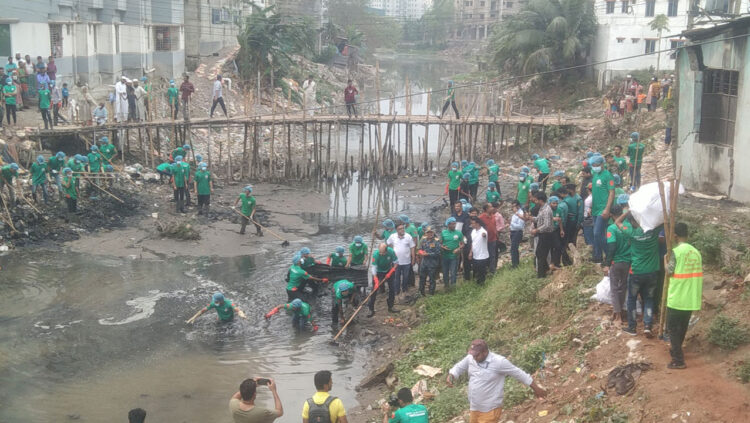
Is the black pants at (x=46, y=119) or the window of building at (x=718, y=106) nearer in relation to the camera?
the window of building at (x=718, y=106)

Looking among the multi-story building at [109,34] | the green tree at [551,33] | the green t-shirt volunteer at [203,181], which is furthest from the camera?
the green tree at [551,33]

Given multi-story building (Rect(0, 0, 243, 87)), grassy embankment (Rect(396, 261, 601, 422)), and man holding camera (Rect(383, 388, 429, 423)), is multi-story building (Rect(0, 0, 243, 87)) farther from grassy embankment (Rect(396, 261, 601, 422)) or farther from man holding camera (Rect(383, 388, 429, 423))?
man holding camera (Rect(383, 388, 429, 423))

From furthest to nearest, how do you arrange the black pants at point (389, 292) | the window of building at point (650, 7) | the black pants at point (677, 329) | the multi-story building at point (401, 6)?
the multi-story building at point (401, 6) < the window of building at point (650, 7) < the black pants at point (389, 292) < the black pants at point (677, 329)

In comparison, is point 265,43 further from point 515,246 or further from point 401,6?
point 401,6

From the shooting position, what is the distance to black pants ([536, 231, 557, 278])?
1136 centimetres

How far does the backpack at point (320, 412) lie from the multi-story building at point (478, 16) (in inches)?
3109

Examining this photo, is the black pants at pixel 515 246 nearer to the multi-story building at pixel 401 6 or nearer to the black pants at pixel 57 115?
the black pants at pixel 57 115

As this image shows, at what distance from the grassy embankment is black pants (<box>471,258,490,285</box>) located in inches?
5.2

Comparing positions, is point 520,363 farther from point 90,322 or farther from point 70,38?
point 70,38

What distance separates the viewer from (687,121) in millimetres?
16344

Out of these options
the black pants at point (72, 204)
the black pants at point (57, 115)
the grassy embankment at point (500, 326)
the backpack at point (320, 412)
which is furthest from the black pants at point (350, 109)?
the backpack at point (320, 412)

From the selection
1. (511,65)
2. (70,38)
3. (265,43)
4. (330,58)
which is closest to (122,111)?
(70,38)

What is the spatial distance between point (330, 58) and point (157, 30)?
19.1 m

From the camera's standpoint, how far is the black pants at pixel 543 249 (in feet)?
37.3
